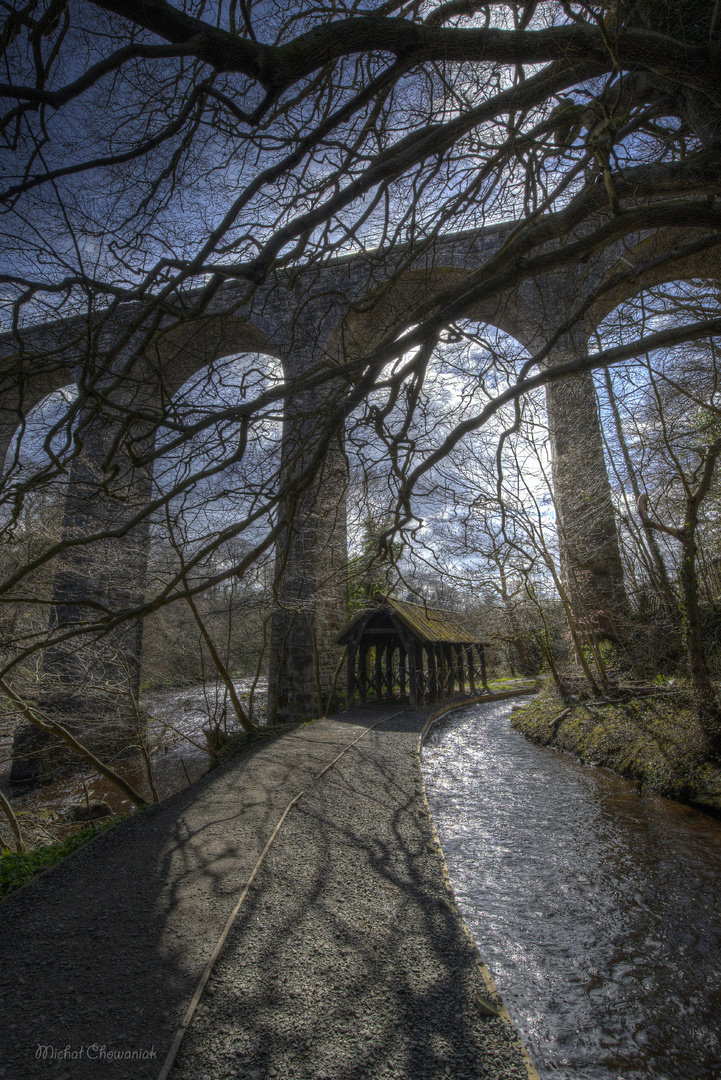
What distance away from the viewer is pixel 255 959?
245 centimetres

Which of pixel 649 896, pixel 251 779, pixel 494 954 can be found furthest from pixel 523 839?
pixel 251 779

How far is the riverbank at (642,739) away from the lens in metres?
5.18

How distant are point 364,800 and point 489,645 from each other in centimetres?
1283

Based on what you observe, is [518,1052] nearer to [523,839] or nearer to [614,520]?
[523,839]

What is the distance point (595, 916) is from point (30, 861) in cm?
398

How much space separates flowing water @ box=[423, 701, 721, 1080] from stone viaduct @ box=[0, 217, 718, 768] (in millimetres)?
2384

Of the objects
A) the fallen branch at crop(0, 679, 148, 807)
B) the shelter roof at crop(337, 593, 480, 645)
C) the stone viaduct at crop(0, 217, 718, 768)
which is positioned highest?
the stone viaduct at crop(0, 217, 718, 768)

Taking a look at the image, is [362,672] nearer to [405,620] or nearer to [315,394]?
[405,620]

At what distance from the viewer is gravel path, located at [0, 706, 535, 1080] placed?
190 cm

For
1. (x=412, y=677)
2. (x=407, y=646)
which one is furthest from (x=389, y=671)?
(x=407, y=646)

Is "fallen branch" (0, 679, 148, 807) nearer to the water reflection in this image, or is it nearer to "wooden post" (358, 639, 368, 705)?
the water reflection

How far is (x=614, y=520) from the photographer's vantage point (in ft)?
30.0

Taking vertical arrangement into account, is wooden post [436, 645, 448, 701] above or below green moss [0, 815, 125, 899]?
above

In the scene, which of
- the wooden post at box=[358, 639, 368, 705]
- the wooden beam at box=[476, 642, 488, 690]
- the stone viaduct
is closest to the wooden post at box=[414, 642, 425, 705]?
the wooden post at box=[358, 639, 368, 705]
